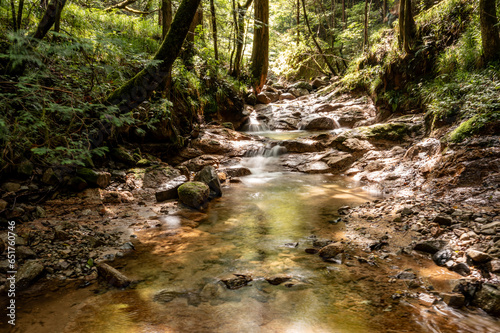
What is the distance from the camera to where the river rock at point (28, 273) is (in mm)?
2967

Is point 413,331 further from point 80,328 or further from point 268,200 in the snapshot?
point 268,200

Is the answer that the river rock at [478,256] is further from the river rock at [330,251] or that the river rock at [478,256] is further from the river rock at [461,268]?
the river rock at [330,251]

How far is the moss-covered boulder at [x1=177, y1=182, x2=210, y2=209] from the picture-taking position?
5.96 metres

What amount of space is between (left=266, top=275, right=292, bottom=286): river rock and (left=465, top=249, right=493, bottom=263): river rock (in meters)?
2.10

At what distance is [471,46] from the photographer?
26.2 feet

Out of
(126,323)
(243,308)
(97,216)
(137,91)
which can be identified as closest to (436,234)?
(243,308)

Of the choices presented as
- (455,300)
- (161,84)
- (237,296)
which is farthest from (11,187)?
(455,300)

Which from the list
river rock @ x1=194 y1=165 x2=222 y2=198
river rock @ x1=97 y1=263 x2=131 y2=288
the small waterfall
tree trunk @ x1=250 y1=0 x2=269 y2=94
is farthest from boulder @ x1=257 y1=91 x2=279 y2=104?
river rock @ x1=97 y1=263 x2=131 y2=288

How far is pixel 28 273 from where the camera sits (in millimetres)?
3053

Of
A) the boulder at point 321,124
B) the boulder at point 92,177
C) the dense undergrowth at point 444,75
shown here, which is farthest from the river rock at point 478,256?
the boulder at point 321,124

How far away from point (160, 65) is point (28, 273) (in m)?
4.44

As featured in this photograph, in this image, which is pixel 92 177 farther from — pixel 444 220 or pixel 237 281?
pixel 444 220

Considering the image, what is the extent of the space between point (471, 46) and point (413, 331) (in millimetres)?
9102

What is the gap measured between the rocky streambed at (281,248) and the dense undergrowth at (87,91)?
0.85 meters
